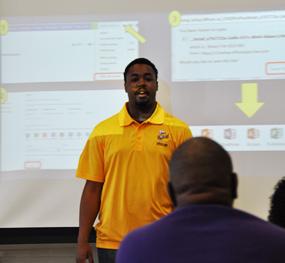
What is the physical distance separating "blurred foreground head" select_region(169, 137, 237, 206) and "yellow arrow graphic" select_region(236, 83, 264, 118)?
1.52 meters

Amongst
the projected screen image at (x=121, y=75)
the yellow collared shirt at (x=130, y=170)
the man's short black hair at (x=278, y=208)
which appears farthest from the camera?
the projected screen image at (x=121, y=75)

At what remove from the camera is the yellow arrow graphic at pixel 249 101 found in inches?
96.7

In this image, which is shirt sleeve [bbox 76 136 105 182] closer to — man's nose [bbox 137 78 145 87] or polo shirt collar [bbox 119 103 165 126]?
polo shirt collar [bbox 119 103 165 126]

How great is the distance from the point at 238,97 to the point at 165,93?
394mm

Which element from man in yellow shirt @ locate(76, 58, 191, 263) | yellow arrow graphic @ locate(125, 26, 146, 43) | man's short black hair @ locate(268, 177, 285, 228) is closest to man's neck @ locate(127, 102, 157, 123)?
man in yellow shirt @ locate(76, 58, 191, 263)

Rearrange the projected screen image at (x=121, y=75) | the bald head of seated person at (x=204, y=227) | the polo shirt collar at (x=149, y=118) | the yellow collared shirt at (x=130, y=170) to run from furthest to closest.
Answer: the projected screen image at (x=121, y=75) → the polo shirt collar at (x=149, y=118) → the yellow collared shirt at (x=130, y=170) → the bald head of seated person at (x=204, y=227)

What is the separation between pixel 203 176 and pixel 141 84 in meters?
1.19

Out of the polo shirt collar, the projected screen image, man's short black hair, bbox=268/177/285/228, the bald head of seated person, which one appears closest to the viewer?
the bald head of seated person

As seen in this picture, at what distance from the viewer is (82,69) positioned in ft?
8.29

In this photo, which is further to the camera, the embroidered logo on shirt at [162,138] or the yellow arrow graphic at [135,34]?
the yellow arrow graphic at [135,34]

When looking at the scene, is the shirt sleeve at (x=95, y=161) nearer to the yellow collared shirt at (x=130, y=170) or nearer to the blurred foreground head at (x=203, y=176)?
the yellow collared shirt at (x=130, y=170)

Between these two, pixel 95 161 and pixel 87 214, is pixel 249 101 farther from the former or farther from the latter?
pixel 87 214

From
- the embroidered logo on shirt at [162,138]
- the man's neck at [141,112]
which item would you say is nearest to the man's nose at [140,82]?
the man's neck at [141,112]

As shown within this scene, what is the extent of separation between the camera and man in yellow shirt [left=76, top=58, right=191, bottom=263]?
1983mm
